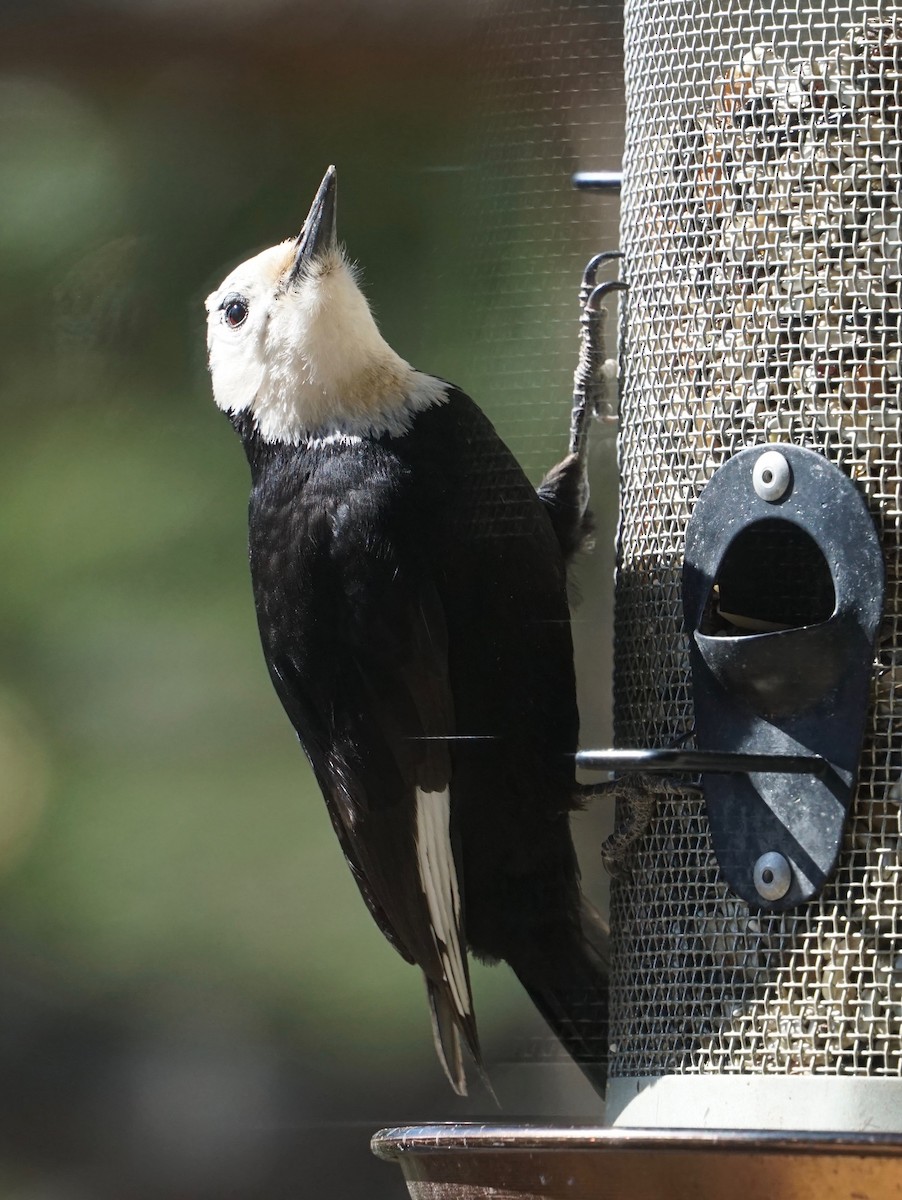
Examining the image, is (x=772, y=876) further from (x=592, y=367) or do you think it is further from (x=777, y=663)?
(x=592, y=367)

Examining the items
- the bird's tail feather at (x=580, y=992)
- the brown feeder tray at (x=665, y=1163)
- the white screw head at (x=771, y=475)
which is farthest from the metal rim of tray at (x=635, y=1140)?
the white screw head at (x=771, y=475)

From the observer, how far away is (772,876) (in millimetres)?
1863

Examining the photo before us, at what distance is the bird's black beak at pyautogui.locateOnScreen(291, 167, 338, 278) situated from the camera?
101 inches

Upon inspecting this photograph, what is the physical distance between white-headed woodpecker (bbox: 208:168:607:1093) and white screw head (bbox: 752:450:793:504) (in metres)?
0.48

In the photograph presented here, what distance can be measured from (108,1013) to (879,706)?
3150 mm

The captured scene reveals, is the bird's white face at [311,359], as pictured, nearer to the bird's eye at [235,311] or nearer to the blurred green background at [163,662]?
the bird's eye at [235,311]

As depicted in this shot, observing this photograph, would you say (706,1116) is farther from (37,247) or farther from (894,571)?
(37,247)

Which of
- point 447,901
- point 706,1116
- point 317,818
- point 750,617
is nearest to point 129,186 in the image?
point 317,818

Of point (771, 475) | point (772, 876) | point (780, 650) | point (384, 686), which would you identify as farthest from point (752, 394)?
point (384, 686)

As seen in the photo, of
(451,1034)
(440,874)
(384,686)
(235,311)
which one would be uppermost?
(235,311)

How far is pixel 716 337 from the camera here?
204 centimetres

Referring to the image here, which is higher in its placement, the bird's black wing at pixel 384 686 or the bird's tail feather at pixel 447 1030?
the bird's black wing at pixel 384 686

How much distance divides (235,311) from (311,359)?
0.80ft

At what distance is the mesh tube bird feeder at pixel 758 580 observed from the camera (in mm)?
1811
